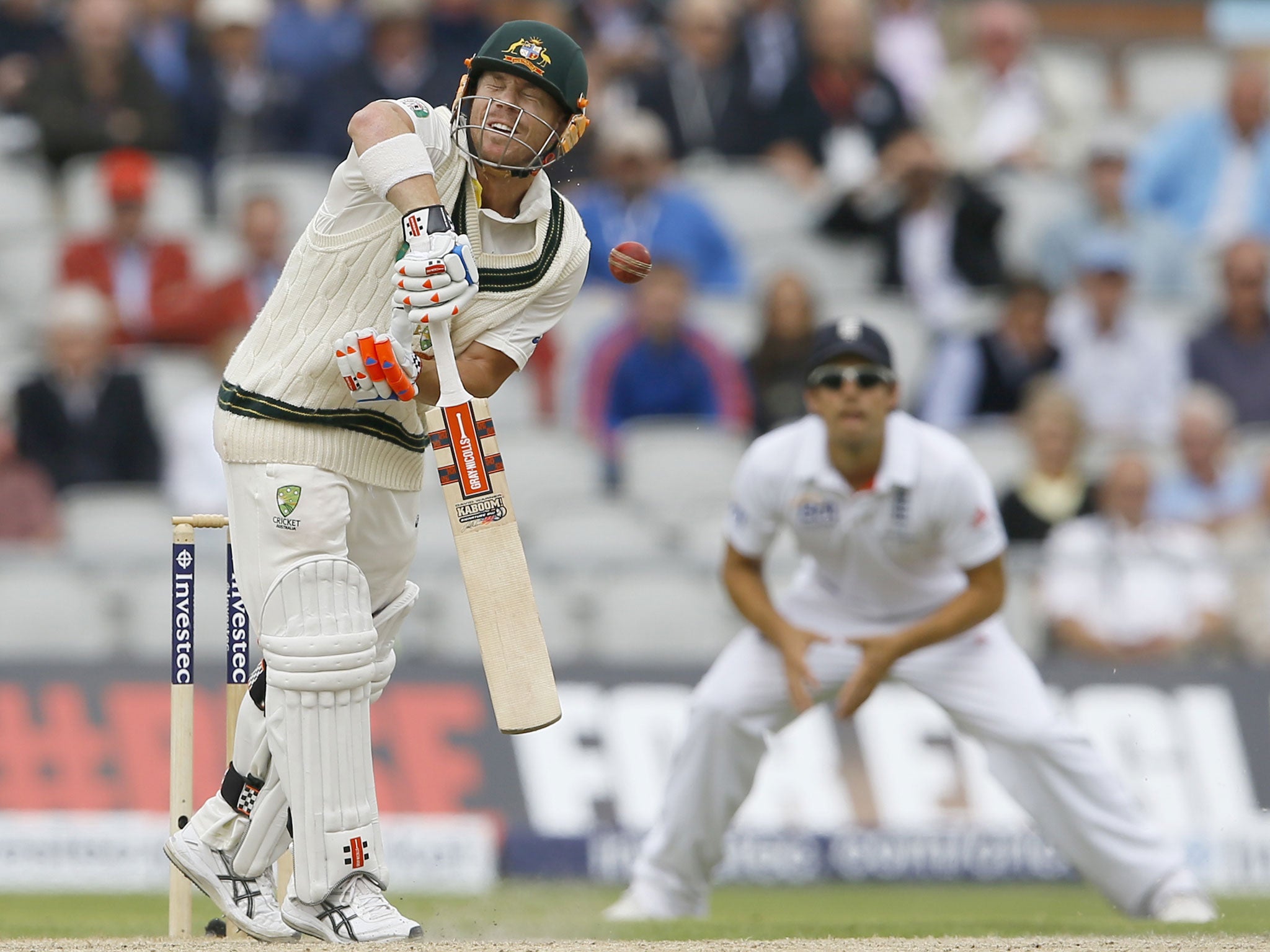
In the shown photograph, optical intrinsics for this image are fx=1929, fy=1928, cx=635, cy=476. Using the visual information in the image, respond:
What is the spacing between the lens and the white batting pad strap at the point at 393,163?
15.1ft

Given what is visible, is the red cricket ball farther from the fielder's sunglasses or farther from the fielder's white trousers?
the fielder's sunglasses

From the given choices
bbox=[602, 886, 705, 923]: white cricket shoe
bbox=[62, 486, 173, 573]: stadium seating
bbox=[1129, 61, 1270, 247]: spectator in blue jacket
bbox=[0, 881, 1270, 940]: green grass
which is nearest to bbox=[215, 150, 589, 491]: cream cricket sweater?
bbox=[0, 881, 1270, 940]: green grass

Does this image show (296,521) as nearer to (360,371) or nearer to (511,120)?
(360,371)

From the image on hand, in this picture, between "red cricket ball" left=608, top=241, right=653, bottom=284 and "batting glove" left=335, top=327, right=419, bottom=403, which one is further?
"red cricket ball" left=608, top=241, right=653, bottom=284

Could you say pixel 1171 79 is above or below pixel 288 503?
above

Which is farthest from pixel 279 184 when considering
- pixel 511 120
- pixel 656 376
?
pixel 511 120

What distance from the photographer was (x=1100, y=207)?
1084cm

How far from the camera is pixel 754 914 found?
22.7 ft

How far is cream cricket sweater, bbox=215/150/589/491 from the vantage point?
4.81 m

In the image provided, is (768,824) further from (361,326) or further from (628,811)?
(361,326)

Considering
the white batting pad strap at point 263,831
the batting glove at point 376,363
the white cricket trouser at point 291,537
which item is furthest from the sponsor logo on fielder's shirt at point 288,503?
the white batting pad strap at point 263,831

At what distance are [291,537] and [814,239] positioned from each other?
6827 millimetres

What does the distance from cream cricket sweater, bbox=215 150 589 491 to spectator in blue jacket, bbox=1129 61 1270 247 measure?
24.5 feet

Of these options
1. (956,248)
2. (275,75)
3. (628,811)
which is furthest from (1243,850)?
(275,75)
